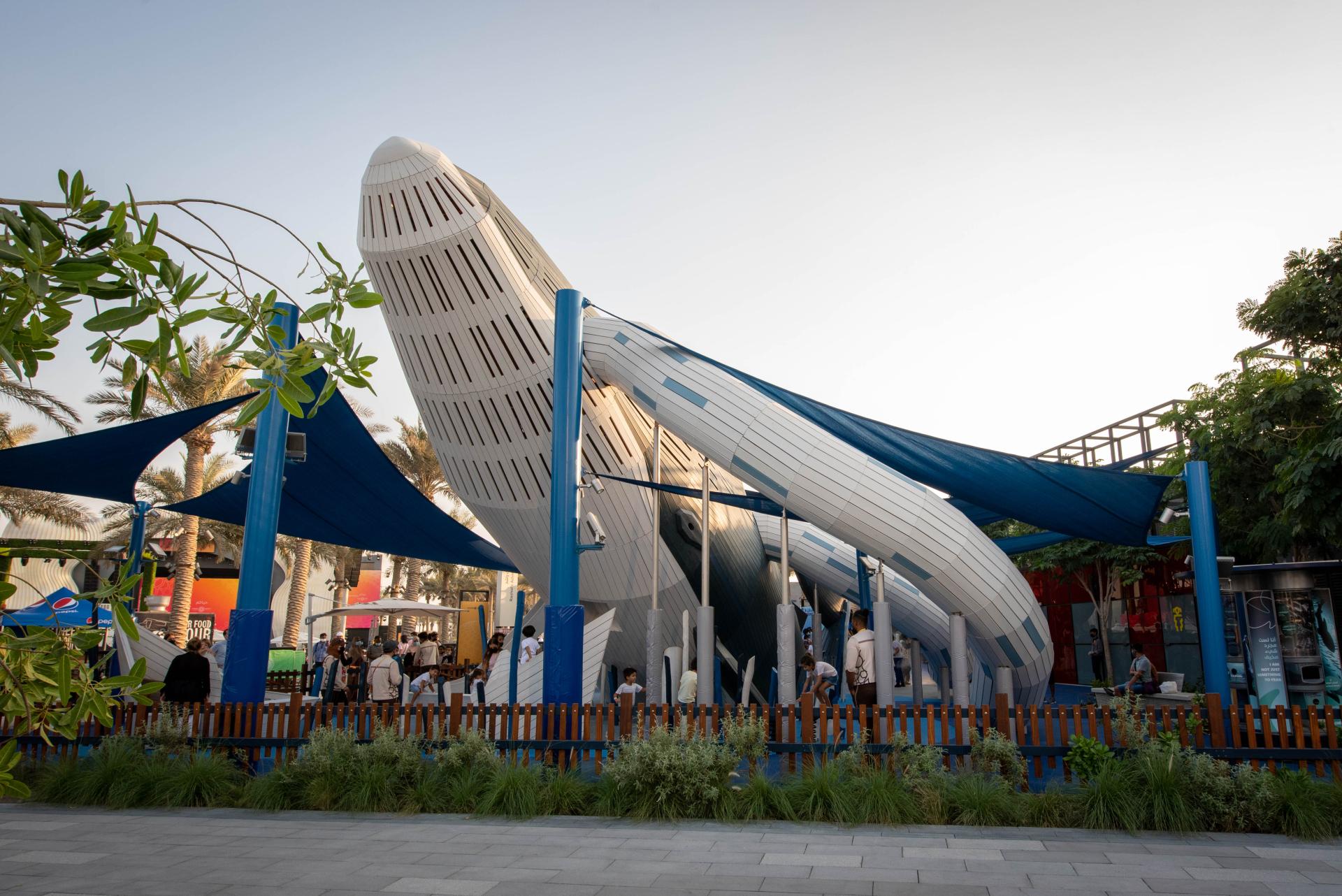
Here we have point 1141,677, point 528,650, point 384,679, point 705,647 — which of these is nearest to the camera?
point 705,647

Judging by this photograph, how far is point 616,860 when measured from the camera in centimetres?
661

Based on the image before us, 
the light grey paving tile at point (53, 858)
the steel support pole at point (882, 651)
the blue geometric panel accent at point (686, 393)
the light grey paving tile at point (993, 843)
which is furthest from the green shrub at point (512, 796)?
the blue geometric panel accent at point (686, 393)

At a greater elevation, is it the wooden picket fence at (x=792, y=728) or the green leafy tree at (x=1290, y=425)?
the green leafy tree at (x=1290, y=425)

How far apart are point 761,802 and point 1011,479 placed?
20.3 feet

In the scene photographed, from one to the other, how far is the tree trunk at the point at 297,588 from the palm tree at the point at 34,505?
706 centimetres

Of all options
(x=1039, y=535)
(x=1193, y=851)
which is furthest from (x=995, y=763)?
(x=1039, y=535)

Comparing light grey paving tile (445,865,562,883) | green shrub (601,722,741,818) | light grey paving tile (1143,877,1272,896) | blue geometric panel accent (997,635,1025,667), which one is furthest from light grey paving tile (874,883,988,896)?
blue geometric panel accent (997,635,1025,667)

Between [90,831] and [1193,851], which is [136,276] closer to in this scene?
[90,831]

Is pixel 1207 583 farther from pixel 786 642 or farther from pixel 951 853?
pixel 951 853

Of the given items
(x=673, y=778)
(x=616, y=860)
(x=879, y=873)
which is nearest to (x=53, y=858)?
(x=616, y=860)

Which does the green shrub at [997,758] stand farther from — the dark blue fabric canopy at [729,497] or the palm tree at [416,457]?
the palm tree at [416,457]

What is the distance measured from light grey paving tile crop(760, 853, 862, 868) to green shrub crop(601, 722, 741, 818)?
1.42m

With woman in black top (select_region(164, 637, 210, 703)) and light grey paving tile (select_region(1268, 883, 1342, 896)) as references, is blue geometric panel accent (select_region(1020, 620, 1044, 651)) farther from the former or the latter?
woman in black top (select_region(164, 637, 210, 703))

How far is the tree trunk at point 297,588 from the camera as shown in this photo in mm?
34031
